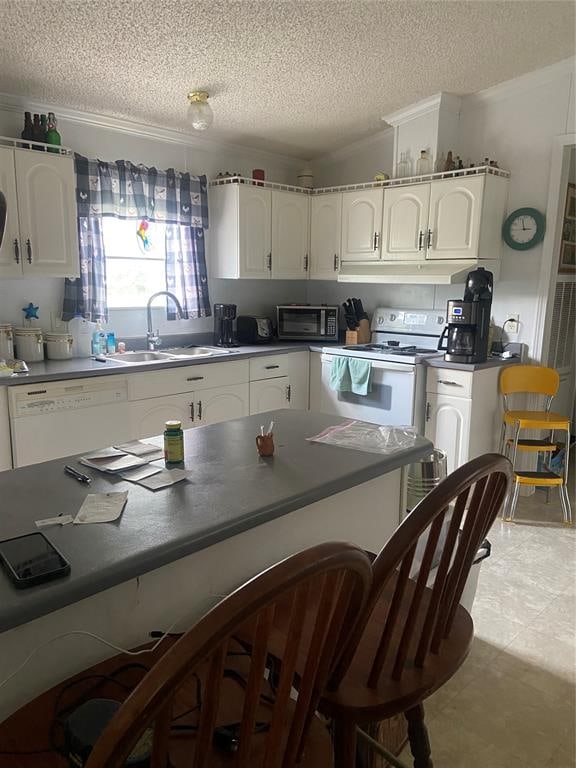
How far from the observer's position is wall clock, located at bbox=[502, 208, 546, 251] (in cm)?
349

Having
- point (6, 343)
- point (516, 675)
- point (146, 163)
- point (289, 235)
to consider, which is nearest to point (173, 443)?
point (516, 675)

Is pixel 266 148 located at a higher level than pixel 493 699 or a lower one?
higher

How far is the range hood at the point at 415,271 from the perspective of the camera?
354 cm

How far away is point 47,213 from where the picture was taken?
3037 mm

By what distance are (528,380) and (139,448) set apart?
2.71 metres

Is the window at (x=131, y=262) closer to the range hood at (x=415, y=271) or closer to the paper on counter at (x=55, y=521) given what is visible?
the range hood at (x=415, y=271)

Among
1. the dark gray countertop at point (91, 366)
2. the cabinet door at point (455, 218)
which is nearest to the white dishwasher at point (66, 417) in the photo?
the dark gray countertop at point (91, 366)

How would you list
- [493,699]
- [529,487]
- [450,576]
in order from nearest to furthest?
[450,576]
[493,699]
[529,487]

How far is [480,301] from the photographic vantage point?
11.2ft

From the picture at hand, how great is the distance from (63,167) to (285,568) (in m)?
3.07

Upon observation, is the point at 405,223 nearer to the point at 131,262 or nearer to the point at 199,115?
the point at 199,115

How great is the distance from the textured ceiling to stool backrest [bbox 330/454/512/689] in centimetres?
226

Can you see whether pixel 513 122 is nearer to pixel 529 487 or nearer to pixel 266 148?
pixel 266 148

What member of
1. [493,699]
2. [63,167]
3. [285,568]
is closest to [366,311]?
[63,167]
